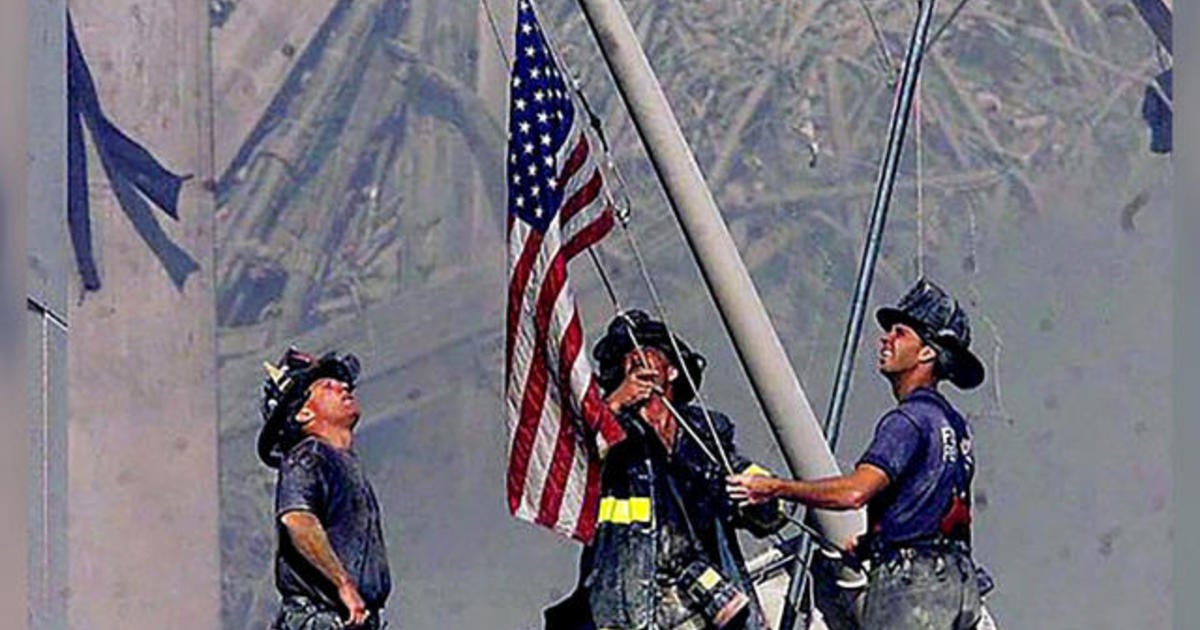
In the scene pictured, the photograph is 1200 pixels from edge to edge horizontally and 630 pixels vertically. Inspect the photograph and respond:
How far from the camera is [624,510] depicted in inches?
342

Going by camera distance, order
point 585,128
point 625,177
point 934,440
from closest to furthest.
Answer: point 934,440
point 585,128
point 625,177

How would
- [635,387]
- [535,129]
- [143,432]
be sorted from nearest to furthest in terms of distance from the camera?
[535,129] < [635,387] < [143,432]

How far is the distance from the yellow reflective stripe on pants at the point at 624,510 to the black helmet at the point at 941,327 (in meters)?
0.69

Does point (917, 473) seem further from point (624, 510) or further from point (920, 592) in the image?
point (624, 510)

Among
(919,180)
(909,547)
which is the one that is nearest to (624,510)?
(909,547)

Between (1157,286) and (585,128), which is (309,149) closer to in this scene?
(585,128)

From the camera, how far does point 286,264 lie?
994 centimetres

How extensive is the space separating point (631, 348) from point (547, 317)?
0.30 meters

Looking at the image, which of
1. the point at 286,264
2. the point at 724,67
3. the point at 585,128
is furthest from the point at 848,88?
the point at 286,264

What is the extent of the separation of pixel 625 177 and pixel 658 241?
0.62 ft

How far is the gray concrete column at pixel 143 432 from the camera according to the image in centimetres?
989

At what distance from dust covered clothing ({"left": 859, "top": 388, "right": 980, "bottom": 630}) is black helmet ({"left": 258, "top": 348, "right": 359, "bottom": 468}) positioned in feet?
4.20

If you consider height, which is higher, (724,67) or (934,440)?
(724,67)

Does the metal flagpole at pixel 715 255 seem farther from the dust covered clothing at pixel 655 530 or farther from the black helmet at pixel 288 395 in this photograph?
the black helmet at pixel 288 395
